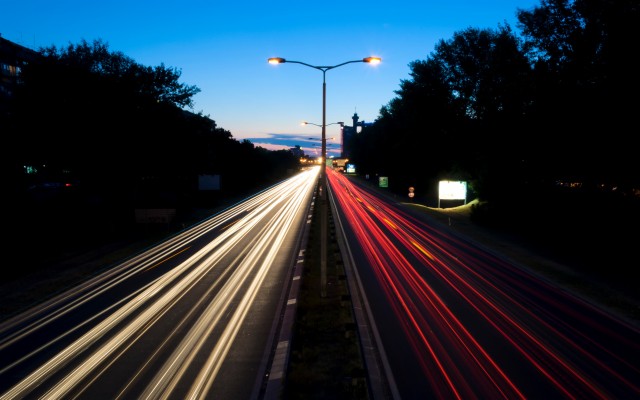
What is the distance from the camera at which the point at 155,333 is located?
34.8 ft

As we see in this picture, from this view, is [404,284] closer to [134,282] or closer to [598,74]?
[134,282]

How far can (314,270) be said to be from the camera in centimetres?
1711

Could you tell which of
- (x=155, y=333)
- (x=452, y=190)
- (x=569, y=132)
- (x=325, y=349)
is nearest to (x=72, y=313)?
(x=155, y=333)

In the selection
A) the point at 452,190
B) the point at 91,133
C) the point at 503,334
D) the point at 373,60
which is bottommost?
the point at 503,334

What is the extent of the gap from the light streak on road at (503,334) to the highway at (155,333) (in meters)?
3.66

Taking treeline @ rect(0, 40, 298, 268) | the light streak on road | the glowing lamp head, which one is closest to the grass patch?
the light streak on road

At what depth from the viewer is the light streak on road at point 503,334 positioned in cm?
805

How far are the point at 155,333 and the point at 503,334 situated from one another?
28.0 feet

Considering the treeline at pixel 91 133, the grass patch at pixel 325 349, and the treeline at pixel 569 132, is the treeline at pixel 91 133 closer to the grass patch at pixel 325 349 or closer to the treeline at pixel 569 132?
the grass patch at pixel 325 349

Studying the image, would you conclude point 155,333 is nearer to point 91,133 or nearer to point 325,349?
Result: point 325,349

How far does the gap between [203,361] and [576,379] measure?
742cm

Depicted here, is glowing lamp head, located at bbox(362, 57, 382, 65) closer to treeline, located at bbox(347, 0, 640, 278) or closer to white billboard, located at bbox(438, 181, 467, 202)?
treeline, located at bbox(347, 0, 640, 278)

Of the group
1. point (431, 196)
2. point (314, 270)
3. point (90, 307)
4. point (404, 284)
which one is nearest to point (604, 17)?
point (404, 284)

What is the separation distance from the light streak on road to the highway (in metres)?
3.66
